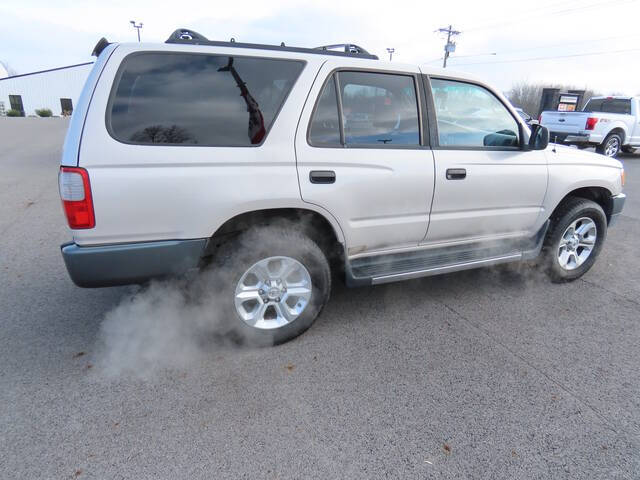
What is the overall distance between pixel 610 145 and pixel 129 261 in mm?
14802

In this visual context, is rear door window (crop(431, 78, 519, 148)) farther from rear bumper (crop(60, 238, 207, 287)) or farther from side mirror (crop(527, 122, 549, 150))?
rear bumper (crop(60, 238, 207, 287))

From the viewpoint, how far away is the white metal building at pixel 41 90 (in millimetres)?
51688

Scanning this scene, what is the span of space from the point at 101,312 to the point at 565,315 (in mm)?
3739

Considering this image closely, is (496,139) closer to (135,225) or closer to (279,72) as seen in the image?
(279,72)

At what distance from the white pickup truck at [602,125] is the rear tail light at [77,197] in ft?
41.1

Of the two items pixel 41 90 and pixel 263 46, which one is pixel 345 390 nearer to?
pixel 263 46

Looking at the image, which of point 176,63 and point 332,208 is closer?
point 176,63

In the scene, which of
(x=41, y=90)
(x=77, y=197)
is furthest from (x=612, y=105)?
(x=41, y=90)

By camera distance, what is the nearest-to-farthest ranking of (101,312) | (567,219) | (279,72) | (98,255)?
1. (98,255)
2. (279,72)
3. (101,312)
4. (567,219)

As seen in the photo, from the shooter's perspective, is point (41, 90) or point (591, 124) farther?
point (41, 90)

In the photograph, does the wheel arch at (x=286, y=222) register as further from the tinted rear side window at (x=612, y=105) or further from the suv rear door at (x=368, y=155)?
the tinted rear side window at (x=612, y=105)

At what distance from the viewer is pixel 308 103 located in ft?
8.96

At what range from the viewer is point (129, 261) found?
8.06 feet

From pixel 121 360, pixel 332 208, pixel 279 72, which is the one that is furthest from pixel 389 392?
pixel 279 72
